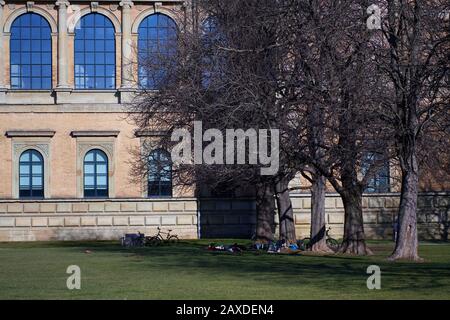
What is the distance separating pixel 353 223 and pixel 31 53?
1252 inches

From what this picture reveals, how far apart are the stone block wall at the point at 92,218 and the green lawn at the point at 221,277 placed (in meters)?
25.2

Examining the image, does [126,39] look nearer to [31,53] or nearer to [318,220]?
[31,53]

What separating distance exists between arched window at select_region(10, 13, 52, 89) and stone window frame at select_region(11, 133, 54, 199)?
357cm

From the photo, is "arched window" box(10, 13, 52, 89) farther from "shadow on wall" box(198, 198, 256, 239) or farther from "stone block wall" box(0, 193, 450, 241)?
"shadow on wall" box(198, 198, 256, 239)

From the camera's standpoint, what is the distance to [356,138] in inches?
1409

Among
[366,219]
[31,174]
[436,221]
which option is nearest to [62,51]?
[31,174]

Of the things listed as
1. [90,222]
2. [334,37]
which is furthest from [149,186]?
[334,37]

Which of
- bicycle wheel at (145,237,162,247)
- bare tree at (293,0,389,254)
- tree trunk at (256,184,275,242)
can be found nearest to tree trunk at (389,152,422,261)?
bare tree at (293,0,389,254)

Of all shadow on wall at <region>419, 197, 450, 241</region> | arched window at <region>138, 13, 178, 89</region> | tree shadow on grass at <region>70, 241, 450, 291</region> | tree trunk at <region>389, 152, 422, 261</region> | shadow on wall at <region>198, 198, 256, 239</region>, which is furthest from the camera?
shadow on wall at <region>198, 198, 256, 239</region>

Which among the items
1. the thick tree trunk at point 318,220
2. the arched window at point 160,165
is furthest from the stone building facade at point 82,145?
the thick tree trunk at point 318,220

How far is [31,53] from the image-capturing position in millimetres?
66875

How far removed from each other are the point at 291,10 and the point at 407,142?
252 inches

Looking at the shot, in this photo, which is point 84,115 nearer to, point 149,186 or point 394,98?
point 149,186

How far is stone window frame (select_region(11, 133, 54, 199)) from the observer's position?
65.9 meters
